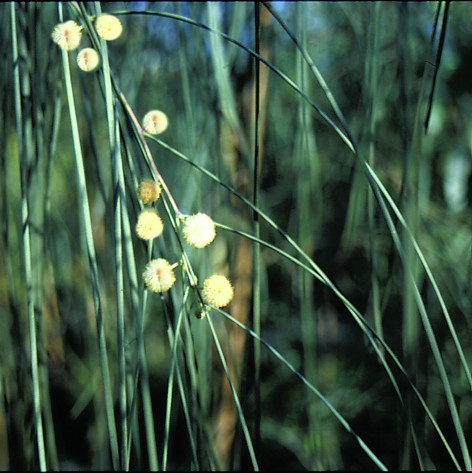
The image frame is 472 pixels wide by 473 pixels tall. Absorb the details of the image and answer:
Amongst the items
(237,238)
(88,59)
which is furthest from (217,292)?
(237,238)

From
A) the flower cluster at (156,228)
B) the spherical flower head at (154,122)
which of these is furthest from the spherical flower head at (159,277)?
the spherical flower head at (154,122)

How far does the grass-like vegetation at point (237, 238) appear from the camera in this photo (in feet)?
1.24

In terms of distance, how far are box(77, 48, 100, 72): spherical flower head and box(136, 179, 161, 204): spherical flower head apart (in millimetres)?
87

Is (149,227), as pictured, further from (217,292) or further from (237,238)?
(237,238)

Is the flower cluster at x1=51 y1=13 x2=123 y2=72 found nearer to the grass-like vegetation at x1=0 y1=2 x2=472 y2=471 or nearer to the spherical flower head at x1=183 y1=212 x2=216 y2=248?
the grass-like vegetation at x1=0 y1=2 x2=472 y2=471

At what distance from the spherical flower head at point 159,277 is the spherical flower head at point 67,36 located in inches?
5.4

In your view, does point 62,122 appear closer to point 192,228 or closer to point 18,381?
point 18,381

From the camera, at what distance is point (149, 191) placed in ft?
1.19

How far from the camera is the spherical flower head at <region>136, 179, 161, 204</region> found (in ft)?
1.19

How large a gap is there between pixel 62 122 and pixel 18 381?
462mm

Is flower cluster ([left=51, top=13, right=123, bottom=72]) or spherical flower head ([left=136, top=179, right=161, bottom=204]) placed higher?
flower cluster ([left=51, top=13, right=123, bottom=72])

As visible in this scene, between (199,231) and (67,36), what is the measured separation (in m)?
0.14

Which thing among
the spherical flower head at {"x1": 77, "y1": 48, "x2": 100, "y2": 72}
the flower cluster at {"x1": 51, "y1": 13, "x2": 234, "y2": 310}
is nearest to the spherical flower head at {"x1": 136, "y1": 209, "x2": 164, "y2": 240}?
the flower cluster at {"x1": 51, "y1": 13, "x2": 234, "y2": 310}

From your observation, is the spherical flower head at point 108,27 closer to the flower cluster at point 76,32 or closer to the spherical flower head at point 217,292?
the flower cluster at point 76,32
